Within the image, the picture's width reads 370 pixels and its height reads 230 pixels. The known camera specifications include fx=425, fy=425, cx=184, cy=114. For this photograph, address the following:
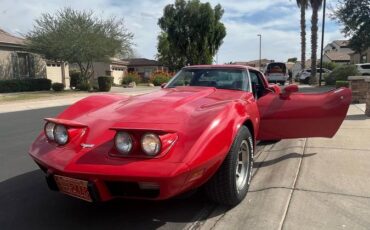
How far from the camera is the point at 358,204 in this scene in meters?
4.14

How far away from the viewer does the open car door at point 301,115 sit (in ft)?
18.1

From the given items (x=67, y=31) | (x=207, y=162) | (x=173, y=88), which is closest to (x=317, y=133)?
(x=173, y=88)

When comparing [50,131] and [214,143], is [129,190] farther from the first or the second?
[50,131]

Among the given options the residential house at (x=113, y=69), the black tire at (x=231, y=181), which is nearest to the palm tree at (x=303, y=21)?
the residential house at (x=113, y=69)

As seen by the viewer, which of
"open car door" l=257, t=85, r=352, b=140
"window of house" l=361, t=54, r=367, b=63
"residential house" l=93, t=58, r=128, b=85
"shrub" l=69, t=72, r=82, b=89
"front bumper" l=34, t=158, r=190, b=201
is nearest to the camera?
"front bumper" l=34, t=158, r=190, b=201

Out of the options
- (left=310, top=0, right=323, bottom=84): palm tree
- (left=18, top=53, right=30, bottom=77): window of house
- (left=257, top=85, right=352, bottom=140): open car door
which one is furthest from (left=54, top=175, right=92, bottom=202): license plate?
(left=310, top=0, right=323, bottom=84): palm tree

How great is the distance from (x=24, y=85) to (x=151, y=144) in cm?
2786

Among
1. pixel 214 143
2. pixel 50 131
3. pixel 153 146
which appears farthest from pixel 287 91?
pixel 50 131

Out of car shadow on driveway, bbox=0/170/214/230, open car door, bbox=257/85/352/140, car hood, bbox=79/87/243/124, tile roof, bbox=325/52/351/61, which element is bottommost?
car shadow on driveway, bbox=0/170/214/230

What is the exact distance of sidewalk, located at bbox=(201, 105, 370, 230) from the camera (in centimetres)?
377

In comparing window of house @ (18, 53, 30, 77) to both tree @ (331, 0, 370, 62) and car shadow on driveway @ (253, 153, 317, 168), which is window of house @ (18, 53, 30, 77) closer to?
tree @ (331, 0, 370, 62)

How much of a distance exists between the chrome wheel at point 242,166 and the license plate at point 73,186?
1537 mm

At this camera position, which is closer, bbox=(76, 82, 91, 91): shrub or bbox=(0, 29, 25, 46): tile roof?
bbox=(0, 29, 25, 46): tile roof

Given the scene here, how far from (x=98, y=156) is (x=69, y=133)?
1.56 ft
